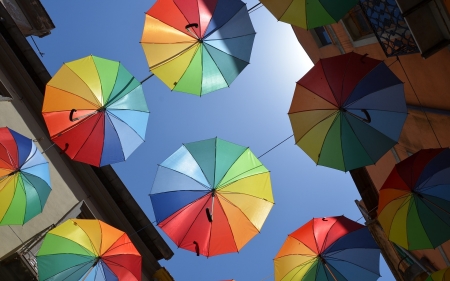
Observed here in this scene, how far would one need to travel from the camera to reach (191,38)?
10.7m

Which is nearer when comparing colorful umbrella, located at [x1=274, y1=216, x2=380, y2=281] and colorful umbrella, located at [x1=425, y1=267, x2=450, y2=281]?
colorful umbrella, located at [x1=425, y1=267, x2=450, y2=281]

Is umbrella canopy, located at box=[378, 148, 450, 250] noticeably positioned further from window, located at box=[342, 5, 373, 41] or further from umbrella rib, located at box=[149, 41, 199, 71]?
umbrella rib, located at box=[149, 41, 199, 71]

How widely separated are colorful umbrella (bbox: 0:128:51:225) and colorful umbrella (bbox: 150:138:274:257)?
249 cm

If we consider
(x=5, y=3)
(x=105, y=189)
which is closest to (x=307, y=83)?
(x=105, y=189)

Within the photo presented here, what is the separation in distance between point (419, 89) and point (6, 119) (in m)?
10.1

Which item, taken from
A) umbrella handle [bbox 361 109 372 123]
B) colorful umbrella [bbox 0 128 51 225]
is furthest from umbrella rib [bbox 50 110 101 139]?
umbrella handle [bbox 361 109 372 123]

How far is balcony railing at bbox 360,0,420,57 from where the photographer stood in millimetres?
9429

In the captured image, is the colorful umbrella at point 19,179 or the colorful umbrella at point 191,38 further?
the colorful umbrella at point 191,38

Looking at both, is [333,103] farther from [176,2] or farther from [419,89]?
[176,2]

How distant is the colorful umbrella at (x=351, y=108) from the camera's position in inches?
392

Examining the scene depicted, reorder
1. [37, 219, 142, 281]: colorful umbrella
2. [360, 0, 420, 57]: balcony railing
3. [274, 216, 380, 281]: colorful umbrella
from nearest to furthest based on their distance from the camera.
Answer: [360, 0, 420, 57]: balcony railing, [37, 219, 142, 281]: colorful umbrella, [274, 216, 380, 281]: colorful umbrella

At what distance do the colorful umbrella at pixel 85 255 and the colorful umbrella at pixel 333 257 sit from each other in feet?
11.9

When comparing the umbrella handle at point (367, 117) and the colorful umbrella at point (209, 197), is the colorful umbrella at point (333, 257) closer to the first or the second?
the colorful umbrella at point (209, 197)

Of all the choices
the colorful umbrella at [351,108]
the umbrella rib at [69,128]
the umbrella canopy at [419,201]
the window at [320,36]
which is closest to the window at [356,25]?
the window at [320,36]
